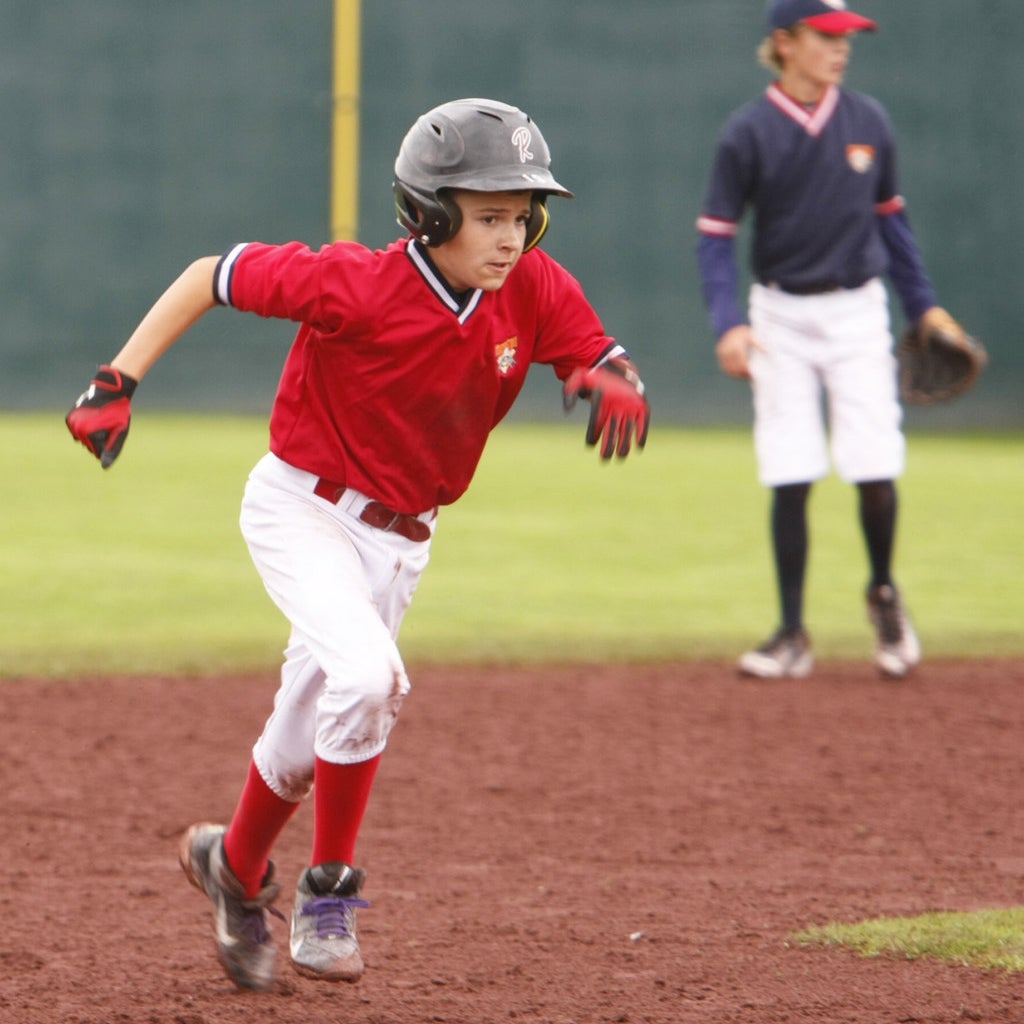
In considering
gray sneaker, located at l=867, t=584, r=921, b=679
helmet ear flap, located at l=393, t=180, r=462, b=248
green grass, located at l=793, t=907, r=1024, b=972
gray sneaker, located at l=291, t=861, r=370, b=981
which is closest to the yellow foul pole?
gray sneaker, located at l=867, t=584, r=921, b=679

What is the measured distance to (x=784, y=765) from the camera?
495 centimetres

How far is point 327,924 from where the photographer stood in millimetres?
3043

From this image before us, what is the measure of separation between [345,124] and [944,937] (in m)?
11.6

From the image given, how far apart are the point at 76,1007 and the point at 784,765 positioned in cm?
246

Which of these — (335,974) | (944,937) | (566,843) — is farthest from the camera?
(566,843)

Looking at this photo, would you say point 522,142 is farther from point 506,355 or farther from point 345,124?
point 345,124

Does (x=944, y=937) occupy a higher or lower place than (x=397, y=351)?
lower

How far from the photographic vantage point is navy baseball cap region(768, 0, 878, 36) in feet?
18.8

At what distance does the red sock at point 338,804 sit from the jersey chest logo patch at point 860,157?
3.45 meters

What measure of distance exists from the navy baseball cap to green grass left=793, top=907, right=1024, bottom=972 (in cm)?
323

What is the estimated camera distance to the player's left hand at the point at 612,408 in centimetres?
314

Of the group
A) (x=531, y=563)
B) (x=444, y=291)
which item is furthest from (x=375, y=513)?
(x=531, y=563)

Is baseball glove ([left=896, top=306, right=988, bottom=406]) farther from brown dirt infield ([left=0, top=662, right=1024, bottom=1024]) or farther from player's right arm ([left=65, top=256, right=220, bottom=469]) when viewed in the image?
player's right arm ([left=65, top=256, right=220, bottom=469])

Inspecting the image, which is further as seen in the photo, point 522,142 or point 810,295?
point 810,295
